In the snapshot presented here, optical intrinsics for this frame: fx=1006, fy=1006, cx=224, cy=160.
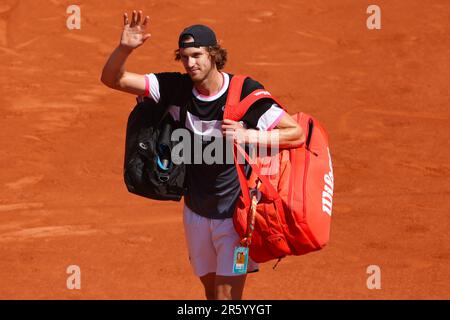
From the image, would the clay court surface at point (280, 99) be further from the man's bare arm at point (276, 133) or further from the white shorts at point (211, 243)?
the man's bare arm at point (276, 133)

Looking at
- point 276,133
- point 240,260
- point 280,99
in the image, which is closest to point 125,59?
point 276,133

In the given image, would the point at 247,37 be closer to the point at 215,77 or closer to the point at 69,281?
the point at 69,281

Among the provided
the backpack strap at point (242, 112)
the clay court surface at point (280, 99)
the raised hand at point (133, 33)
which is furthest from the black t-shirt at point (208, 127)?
the clay court surface at point (280, 99)

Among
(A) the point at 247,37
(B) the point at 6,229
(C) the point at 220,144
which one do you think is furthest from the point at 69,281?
(A) the point at 247,37

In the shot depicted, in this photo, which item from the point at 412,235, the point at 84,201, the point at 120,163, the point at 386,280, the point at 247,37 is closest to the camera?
the point at 386,280

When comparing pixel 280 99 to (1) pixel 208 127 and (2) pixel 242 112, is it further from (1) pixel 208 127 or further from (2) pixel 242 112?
(2) pixel 242 112

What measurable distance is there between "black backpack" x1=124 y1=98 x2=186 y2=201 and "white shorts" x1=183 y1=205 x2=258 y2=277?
0.29 meters

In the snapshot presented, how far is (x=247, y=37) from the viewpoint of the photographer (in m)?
13.4

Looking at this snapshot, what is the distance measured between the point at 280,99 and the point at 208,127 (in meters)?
6.15

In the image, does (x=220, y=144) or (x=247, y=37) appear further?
(x=247, y=37)

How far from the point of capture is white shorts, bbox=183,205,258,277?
5969mm

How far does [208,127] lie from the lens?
5824 millimetres
